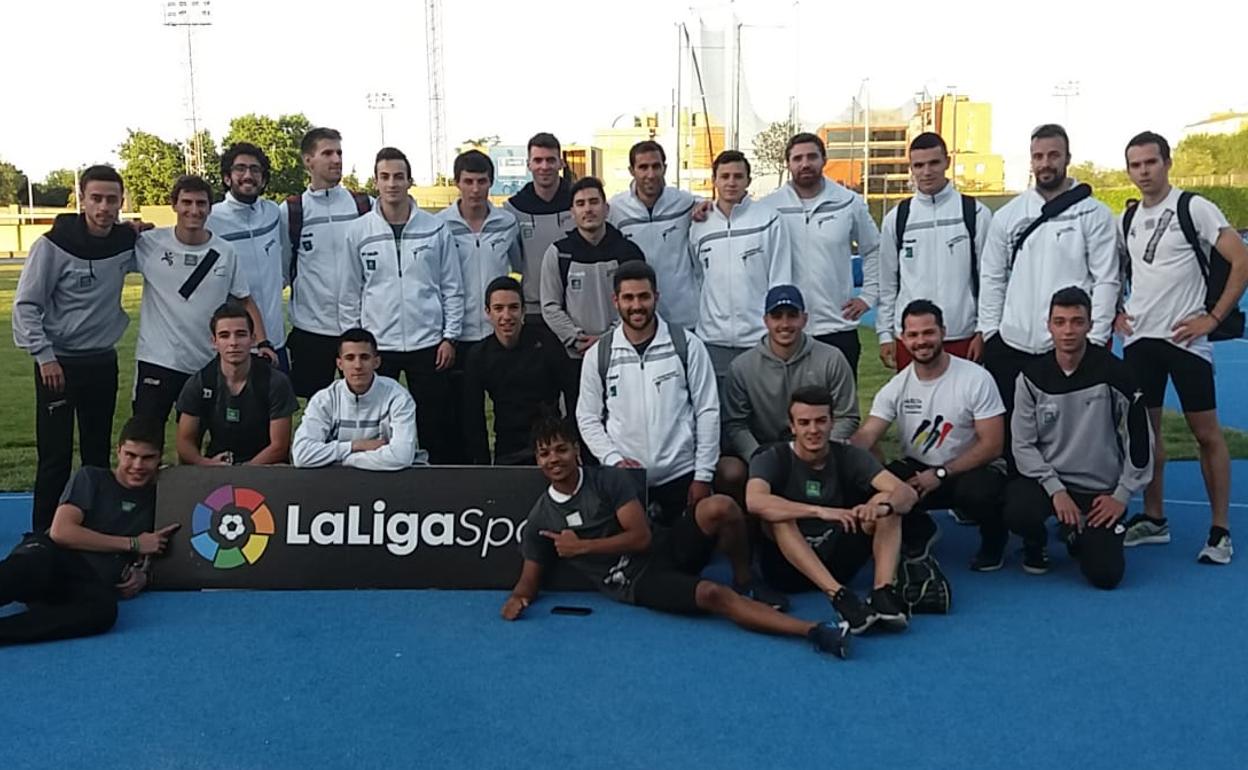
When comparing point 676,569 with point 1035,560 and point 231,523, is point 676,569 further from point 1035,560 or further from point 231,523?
point 231,523

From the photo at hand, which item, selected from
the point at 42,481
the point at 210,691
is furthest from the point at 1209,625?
the point at 42,481

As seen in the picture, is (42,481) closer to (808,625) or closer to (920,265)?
(808,625)

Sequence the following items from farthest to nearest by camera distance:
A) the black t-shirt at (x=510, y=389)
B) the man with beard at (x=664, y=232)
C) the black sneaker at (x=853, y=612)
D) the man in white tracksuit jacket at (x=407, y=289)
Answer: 1. the man with beard at (x=664, y=232)
2. the man in white tracksuit jacket at (x=407, y=289)
3. the black t-shirt at (x=510, y=389)
4. the black sneaker at (x=853, y=612)

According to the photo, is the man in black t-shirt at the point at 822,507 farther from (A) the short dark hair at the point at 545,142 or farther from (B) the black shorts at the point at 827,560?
(A) the short dark hair at the point at 545,142

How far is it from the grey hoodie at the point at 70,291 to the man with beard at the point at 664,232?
8.98 feet

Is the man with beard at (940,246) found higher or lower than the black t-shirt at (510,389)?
higher

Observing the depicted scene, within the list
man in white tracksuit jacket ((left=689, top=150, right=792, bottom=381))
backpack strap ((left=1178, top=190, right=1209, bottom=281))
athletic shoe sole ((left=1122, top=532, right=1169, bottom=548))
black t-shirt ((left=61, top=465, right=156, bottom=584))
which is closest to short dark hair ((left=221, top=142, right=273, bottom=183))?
black t-shirt ((left=61, top=465, right=156, bottom=584))

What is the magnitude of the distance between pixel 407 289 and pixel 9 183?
271 ft

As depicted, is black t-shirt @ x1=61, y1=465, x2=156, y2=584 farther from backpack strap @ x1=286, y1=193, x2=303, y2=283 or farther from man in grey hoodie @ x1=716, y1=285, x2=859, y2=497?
man in grey hoodie @ x1=716, y1=285, x2=859, y2=497

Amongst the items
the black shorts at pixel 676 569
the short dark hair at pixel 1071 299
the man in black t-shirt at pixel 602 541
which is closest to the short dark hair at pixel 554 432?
the man in black t-shirt at pixel 602 541

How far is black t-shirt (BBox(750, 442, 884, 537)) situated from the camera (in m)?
5.33

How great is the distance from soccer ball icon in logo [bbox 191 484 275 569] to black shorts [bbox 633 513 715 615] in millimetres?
1845

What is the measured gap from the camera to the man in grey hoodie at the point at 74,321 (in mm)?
6043

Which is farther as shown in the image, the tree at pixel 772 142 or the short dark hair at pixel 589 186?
the tree at pixel 772 142
